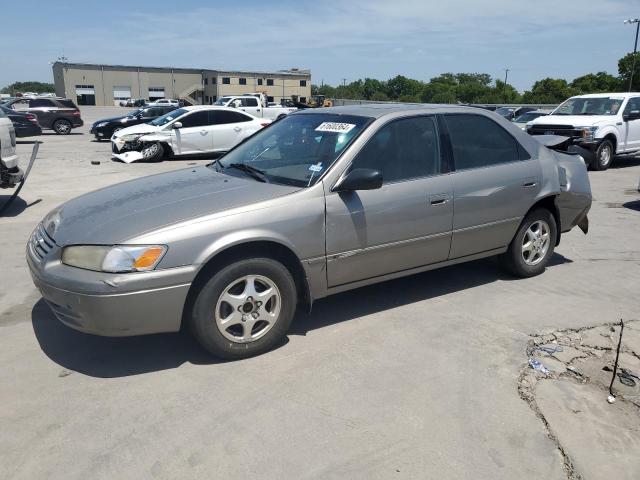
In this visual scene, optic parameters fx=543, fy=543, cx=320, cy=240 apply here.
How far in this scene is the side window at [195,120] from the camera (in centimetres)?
1538

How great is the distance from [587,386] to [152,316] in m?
2.76

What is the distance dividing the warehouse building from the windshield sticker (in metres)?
82.0

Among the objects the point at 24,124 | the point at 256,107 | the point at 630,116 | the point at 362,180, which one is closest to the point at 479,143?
the point at 362,180

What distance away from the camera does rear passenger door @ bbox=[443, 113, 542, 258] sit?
4.59 metres


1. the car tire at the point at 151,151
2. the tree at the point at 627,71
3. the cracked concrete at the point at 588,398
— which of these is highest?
the tree at the point at 627,71

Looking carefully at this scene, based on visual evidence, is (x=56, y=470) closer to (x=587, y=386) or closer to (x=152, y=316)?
(x=152, y=316)

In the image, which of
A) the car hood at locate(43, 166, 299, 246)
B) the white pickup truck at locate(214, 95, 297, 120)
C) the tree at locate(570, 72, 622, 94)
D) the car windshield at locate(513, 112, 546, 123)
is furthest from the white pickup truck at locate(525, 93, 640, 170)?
the tree at locate(570, 72, 622, 94)

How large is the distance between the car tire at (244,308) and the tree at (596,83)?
68.3m

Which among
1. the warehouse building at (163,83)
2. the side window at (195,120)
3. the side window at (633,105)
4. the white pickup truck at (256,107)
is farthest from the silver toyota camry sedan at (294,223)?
the warehouse building at (163,83)

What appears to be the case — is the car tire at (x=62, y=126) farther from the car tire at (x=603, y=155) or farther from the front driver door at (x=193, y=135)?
the car tire at (x=603, y=155)

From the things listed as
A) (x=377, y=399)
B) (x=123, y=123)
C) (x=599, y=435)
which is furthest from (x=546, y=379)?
(x=123, y=123)

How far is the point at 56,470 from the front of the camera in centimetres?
260

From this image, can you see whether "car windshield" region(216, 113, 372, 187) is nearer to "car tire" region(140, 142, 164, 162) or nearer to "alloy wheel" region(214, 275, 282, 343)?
"alloy wheel" region(214, 275, 282, 343)

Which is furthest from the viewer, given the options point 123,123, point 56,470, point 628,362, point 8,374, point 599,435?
point 123,123
